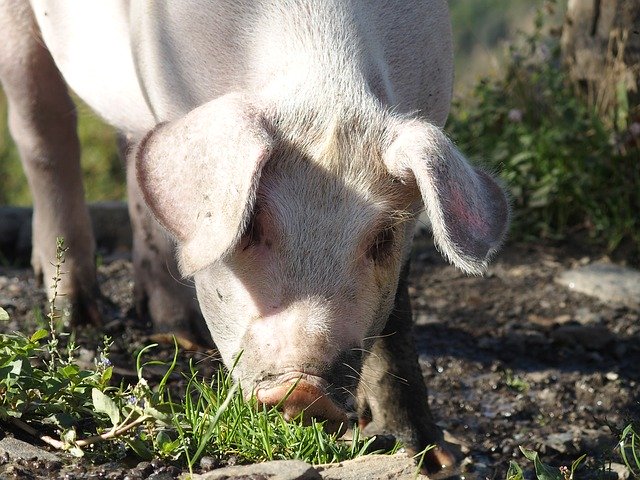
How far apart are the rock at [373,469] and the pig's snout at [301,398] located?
0.14 m

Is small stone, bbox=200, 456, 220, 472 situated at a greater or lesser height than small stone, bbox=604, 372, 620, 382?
greater

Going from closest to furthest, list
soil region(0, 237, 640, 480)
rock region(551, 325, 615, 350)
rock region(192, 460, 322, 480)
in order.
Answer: rock region(192, 460, 322, 480) < soil region(0, 237, 640, 480) < rock region(551, 325, 615, 350)

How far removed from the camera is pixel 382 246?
Answer: 308cm

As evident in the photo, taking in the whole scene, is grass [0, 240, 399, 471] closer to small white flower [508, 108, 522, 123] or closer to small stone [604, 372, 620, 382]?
small stone [604, 372, 620, 382]

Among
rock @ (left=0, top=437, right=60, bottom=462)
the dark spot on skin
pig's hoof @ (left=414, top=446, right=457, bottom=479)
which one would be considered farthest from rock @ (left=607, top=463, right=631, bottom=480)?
the dark spot on skin

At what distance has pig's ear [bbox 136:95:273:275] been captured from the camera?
8.78ft

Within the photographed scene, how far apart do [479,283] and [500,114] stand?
1.17 m

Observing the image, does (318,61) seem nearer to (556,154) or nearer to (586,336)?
(586,336)

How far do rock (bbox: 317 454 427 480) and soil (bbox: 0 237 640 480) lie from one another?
571mm

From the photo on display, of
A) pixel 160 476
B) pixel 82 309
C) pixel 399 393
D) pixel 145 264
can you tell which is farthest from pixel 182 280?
pixel 160 476

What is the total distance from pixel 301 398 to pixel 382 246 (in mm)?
567

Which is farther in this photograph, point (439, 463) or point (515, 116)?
point (515, 116)

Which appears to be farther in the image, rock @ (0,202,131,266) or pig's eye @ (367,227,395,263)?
rock @ (0,202,131,266)

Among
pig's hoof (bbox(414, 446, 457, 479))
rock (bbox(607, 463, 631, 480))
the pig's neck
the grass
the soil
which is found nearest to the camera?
the grass
